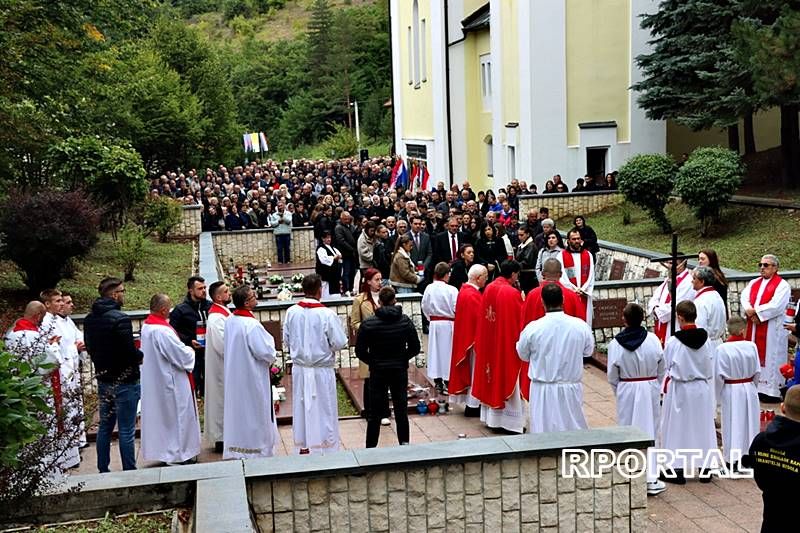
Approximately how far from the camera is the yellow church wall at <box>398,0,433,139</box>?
148 ft

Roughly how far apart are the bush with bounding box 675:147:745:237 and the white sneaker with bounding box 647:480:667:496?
13.6 metres

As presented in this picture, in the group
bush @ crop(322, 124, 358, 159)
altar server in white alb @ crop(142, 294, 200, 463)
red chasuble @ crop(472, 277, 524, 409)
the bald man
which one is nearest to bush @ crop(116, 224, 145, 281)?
altar server in white alb @ crop(142, 294, 200, 463)

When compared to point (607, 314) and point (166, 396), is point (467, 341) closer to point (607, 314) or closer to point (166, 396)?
point (166, 396)

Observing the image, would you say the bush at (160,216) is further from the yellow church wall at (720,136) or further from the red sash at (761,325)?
the red sash at (761,325)

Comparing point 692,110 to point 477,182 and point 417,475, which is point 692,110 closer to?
point 477,182

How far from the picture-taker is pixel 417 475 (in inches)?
281

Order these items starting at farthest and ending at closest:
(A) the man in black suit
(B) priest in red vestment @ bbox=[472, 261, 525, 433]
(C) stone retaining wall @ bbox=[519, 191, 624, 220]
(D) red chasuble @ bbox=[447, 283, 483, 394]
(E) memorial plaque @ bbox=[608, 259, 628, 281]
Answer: (C) stone retaining wall @ bbox=[519, 191, 624, 220] < (E) memorial plaque @ bbox=[608, 259, 628, 281] < (A) the man in black suit < (D) red chasuble @ bbox=[447, 283, 483, 394] < (B) priest in red vestment @ bbox=[472, 261, 525, 433]

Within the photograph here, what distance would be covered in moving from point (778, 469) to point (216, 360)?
600cm

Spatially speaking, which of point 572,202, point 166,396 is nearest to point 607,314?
point 166,396

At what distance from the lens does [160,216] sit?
25938 mm

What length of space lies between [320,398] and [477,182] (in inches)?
1220

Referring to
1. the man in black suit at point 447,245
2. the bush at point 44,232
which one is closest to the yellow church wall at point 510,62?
the man in black suit at point 447,245

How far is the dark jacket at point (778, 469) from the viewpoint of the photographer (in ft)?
19.4

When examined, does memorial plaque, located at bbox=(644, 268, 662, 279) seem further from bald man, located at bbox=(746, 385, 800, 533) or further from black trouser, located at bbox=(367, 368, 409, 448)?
bald man, located at bbox=(746, 385, 800, 533)
